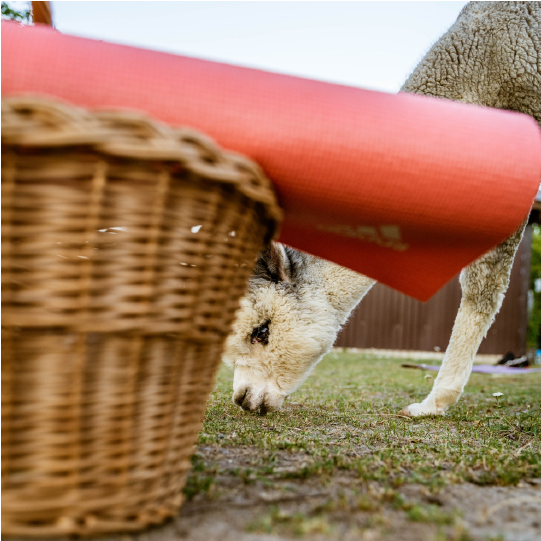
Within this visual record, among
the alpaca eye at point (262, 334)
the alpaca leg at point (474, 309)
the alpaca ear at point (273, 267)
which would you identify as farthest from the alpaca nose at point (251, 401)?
the alpaca leg at point (474, 309)

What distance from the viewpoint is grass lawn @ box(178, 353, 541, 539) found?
44.8 inches

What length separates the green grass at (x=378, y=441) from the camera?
5.00 feet

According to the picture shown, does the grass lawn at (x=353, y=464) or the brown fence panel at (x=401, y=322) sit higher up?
the grass lawn at (x=353, y=464)

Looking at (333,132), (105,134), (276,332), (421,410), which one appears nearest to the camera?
(105,134)

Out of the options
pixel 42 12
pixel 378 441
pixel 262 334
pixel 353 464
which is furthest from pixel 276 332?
pixel 42 12

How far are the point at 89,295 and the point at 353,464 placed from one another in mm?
1111

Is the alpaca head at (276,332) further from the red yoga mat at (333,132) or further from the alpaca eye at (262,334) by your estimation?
the red yoga mat at (333,132)

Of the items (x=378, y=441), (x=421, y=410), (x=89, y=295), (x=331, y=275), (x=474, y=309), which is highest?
(x=89, y=295)

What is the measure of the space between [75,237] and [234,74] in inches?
20.4

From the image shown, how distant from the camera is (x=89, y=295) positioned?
0.90 metres

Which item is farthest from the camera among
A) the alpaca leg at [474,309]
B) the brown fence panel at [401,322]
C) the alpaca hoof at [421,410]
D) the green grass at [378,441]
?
the brown fence panel at [401,322]

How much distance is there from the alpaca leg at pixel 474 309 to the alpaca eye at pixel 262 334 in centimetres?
121

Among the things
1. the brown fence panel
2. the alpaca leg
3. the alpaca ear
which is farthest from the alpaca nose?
the brown fence panel

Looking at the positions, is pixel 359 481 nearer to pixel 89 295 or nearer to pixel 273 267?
pixel 89 295
